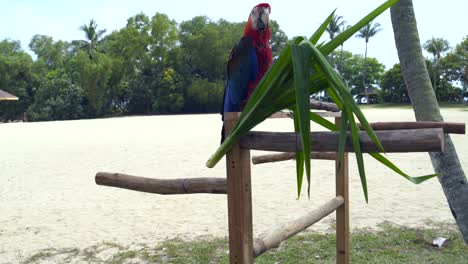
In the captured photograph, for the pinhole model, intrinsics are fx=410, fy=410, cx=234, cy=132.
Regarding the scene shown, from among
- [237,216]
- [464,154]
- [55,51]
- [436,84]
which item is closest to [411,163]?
[464,154]

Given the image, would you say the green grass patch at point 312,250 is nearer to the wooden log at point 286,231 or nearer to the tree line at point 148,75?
the wooden log at point 286,231

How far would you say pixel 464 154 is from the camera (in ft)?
25.6

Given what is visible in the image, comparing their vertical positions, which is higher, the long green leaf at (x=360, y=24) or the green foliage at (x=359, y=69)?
the green foliage at (x=359, y=69)

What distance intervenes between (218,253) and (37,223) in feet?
7.43

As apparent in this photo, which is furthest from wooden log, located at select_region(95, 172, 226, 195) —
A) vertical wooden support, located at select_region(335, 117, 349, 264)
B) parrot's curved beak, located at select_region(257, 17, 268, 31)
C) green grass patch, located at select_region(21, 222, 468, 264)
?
green grass patch, located at select_region(21, 222, 468, 264)

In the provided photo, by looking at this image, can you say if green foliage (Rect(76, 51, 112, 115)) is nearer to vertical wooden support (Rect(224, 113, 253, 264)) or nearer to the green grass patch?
the green grass patch

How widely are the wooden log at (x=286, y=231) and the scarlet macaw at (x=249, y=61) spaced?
1.95ft

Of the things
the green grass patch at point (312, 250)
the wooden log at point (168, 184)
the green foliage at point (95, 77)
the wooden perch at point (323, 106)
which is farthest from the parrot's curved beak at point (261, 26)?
the green foliage at point (95, 77)

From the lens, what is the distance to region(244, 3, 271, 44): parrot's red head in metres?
2.06

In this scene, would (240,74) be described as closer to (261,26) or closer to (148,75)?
(261,26)

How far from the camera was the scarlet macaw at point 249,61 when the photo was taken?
1.97 metres

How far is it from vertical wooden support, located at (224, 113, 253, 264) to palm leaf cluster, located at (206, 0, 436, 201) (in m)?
0.09

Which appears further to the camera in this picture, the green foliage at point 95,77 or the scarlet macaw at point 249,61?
the green foliage at point 95,77

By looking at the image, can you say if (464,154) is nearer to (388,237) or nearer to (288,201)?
(288,201)
